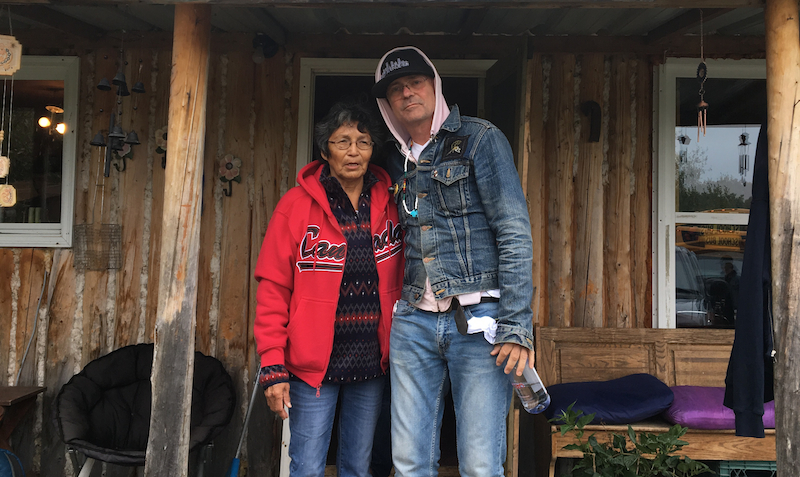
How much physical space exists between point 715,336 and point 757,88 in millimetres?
Result: 1731

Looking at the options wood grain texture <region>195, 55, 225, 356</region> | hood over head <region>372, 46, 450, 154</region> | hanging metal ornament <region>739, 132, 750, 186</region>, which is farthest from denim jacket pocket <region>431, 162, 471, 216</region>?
hanging metal ornament <region>739, 132, 750, 186</region>

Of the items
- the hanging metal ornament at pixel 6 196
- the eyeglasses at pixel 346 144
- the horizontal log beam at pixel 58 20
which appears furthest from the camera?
the horizontal log beam at pixel 58 20

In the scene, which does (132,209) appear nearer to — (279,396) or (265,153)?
(265,153)

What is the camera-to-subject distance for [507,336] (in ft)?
6.79

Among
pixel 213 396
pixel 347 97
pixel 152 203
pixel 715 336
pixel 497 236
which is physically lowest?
pixel 213 396

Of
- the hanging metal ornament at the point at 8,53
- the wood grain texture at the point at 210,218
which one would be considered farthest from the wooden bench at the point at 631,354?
the hanging metal ornament at the point at 8,53

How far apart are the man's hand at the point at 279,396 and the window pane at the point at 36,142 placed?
2.58 meters

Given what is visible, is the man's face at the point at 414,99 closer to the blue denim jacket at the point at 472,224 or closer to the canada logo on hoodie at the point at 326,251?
the blue denim jacket at the point at 472,224

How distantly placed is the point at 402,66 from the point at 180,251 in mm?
1258

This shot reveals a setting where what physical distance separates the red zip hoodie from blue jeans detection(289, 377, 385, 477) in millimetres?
90

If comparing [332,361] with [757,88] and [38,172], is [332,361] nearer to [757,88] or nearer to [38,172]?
[38,172]

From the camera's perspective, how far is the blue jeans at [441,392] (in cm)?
216

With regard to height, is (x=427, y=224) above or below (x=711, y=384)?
above

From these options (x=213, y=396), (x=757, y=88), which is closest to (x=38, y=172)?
(x=213, y=396)
